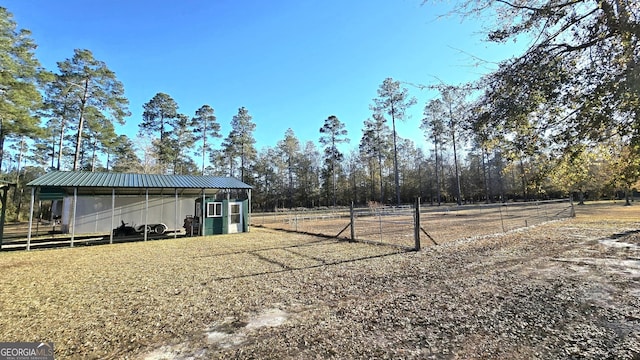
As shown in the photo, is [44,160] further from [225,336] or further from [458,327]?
[458,327]

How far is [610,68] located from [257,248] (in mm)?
9600

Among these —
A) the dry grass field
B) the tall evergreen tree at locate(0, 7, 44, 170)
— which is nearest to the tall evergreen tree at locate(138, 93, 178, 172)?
the tall evergreen tree at locate(0, 7, 44, 170)

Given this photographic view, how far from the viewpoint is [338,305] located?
14.0ft

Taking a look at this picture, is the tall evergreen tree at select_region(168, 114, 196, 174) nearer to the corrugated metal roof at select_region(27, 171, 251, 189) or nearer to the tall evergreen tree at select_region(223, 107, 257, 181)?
the tall evergreen tree at select_region(223, 107, 257, 181)

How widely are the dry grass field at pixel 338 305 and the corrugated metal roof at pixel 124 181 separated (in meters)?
4.19

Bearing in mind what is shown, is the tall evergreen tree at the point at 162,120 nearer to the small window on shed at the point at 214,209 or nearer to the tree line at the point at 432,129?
the tree line at the point at 432,129

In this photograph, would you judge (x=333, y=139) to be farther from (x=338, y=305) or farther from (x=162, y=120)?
(x=338, y=305)

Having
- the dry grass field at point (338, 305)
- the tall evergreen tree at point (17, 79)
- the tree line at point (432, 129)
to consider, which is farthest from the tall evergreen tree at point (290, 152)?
the dry grass field at point (338, 305)

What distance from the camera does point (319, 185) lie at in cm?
5003

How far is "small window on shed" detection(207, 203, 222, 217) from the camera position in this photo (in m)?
14.6

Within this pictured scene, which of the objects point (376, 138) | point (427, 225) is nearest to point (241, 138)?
point (376, 138)

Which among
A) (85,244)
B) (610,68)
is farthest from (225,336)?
(85,244)

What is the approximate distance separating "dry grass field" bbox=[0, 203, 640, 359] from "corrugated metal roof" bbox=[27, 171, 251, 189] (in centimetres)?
419

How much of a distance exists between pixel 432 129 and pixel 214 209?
12.0 meters
